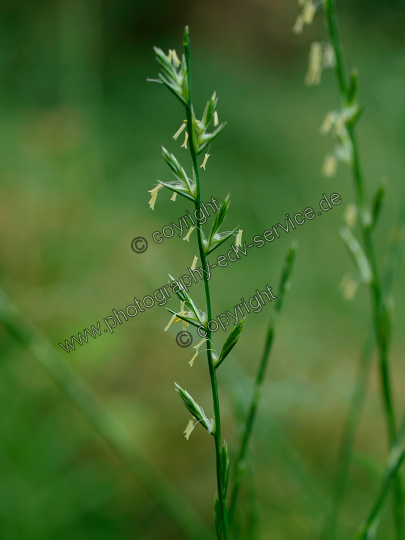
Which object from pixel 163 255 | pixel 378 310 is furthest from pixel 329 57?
pixel 163 255

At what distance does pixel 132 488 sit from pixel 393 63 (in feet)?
5.69

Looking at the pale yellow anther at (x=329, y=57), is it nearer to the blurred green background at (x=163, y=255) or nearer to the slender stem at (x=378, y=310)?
the slender stem at (x=378, y=310)

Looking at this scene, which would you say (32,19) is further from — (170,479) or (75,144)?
(170,479)

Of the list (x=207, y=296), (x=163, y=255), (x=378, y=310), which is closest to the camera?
(x=207, y=296)

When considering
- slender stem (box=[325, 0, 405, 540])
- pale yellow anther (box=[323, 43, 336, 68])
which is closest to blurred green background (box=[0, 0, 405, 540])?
slender stem (box=[325, 0, 405, 540])

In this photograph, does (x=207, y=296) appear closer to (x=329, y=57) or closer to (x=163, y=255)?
(x=329, y=57)

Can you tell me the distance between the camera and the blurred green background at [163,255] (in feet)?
1.56

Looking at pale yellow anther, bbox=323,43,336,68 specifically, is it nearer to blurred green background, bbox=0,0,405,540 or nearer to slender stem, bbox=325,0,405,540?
slender stem, bbox=325,0,405,540

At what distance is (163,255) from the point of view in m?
0.89

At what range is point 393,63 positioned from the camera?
170 centimetres

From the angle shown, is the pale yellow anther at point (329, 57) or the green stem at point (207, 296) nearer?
the green stem at point (207, 296)

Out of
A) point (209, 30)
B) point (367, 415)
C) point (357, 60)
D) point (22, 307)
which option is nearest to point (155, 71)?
point (209, 30)

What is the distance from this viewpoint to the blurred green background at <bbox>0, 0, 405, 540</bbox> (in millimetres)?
475

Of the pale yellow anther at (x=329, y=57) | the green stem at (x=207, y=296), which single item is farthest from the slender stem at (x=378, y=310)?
the green stem at (x=207, y=296)
